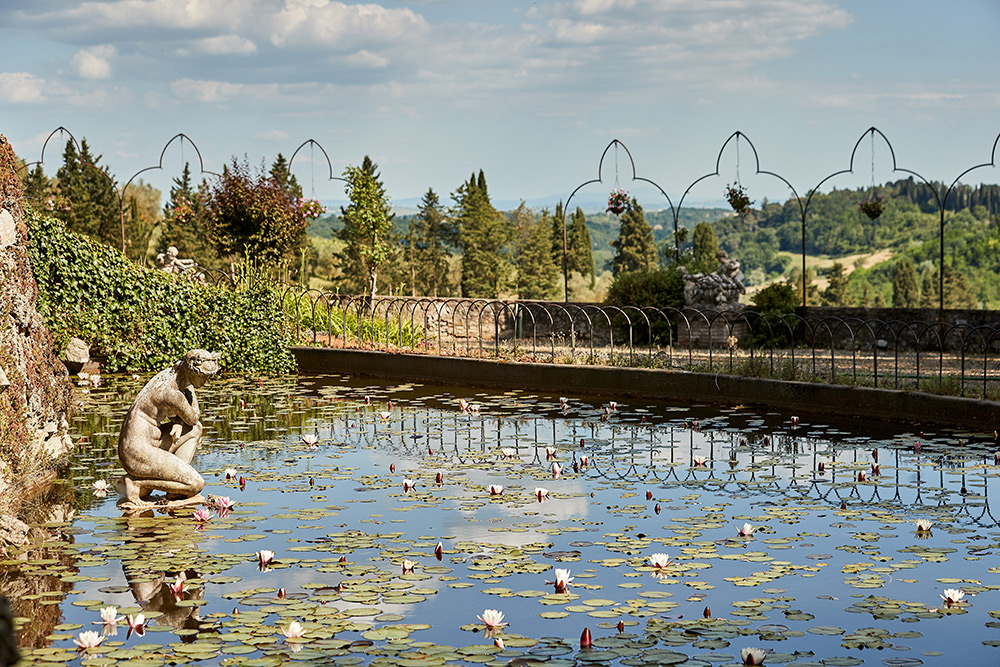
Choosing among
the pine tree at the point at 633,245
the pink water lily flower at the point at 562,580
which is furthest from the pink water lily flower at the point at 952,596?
the pine tree at the point at 633,245

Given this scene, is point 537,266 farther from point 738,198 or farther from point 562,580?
point 562,580

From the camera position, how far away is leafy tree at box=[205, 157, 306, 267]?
17.2 metres

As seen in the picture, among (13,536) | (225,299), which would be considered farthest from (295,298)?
(13,536)

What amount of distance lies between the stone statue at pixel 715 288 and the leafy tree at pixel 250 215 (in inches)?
262

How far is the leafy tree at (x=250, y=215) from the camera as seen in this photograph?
17250 millimetres

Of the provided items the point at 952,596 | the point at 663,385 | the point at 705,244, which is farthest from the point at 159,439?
the point at 705,244

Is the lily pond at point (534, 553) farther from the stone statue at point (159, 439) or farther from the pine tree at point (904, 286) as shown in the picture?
the pine tree at point (904, 286)

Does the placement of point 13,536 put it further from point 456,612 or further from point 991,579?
point 991,579

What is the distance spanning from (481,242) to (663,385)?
1976 centimetres

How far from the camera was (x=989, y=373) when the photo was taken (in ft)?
37.4

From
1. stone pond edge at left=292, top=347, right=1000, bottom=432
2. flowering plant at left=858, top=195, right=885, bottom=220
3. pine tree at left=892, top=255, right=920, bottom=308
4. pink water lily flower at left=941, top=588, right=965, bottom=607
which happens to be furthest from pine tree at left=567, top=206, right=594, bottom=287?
pink water lily flower at left=941, top=588, right=965, bottom=607

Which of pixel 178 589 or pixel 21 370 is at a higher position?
pixel 21 370

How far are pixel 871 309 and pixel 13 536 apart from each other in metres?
12.1

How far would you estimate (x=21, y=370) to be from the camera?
731 centimetres
